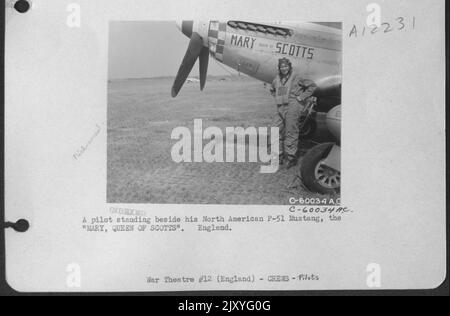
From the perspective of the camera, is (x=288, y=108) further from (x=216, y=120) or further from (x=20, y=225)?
(x=20, y=225)

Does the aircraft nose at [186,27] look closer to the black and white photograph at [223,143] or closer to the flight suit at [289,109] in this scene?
the black and white photograph at [223,143]

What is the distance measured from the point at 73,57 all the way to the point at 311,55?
1.91 feet

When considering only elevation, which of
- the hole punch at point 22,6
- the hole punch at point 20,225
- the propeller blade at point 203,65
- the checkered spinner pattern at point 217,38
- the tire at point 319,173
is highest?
the hole punch at point 22,6

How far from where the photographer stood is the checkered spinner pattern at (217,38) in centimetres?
132

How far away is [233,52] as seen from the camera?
133 centimetres

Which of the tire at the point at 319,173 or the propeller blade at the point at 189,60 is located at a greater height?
the propeller blade at the point at 189,60

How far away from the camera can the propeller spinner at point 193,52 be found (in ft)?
4.33

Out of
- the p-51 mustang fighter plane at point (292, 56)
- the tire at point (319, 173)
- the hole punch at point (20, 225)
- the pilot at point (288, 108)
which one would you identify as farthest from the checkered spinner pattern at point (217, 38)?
the hole punch at point (20, 225)

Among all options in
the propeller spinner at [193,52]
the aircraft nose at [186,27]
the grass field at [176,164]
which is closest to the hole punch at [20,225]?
the grass field at [176,164]

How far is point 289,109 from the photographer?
52.1 inches

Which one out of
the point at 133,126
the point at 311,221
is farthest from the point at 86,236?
the point at 311,221

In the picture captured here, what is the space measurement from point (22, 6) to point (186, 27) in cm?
41

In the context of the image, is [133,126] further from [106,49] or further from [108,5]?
[108,5]

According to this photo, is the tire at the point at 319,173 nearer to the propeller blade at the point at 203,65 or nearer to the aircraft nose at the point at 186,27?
the propeller blade at the point at 203,65
